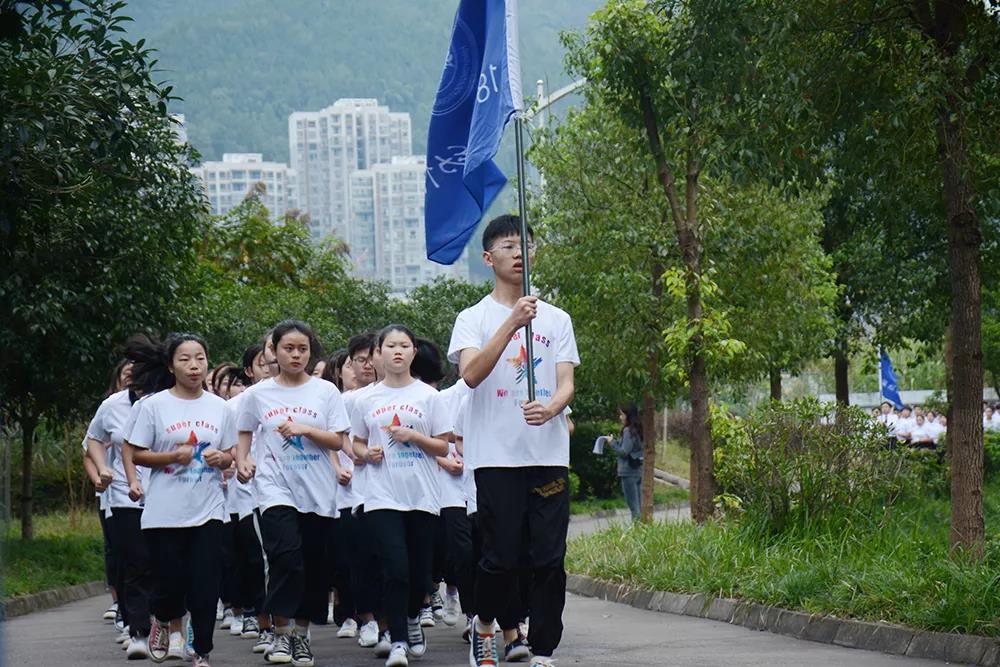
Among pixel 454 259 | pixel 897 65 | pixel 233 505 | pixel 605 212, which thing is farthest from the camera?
pixel 605 212

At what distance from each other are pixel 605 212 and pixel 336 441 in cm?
1562

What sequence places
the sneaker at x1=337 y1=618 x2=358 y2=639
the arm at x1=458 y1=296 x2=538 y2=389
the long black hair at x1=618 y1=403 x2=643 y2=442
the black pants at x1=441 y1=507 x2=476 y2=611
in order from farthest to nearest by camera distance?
1. the long black hair at x1=618 y1=403 x2=643 y2=442
2. the sneaker at x1=337 y1=618 x2=358 y2=639
3. the black pants at x1=441 y1=507 x2=476 y2=611
4. the arm at x1=458 y1=296 x2=538 y2=389

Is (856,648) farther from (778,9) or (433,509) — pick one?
(778,9)

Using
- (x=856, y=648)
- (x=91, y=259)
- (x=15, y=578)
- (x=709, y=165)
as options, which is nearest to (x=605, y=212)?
(x=91, y=259)

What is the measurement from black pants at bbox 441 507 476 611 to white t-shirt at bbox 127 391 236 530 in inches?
59.1

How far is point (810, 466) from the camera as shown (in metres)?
13.0

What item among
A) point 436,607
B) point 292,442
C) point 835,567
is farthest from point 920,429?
point 292,442

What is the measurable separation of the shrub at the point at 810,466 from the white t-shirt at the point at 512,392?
5.80 meters

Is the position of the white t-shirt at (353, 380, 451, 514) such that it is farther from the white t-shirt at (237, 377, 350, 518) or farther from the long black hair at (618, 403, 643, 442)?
the long black hair at (618, 403, 643, 442)

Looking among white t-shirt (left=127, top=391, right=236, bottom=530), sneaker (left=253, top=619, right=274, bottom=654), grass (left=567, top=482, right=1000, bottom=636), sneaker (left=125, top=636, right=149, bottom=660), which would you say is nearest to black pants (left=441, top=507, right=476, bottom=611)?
sneaker (left=253, top=619, right=274, bottom=654)

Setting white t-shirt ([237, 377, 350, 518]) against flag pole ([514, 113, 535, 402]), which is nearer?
flag pole ([514, 113, 535, 402])

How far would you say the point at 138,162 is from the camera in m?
19.0

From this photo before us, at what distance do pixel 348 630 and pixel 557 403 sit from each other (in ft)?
15.2

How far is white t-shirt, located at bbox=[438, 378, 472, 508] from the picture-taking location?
32.0 ft
